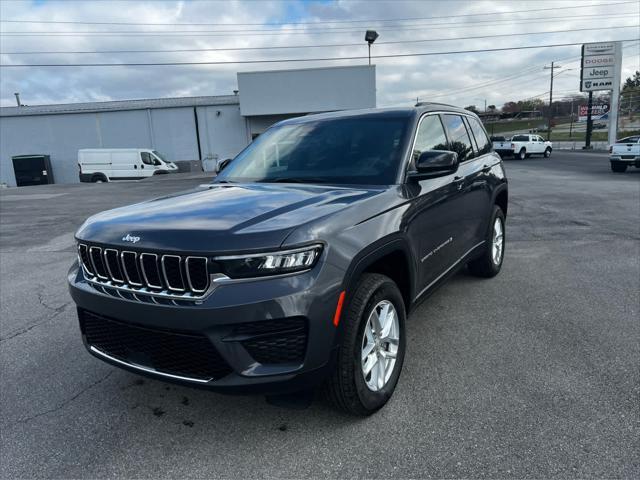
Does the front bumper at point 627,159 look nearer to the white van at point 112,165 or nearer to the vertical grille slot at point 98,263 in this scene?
the vertical grille slot at point 98,263

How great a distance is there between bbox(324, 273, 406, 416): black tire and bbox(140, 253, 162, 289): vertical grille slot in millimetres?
973

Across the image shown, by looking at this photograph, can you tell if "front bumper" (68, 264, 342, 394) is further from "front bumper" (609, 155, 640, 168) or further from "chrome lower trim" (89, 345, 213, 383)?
"front bumper" (609, 155, 640, 168)

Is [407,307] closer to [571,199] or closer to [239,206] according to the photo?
[239,206]

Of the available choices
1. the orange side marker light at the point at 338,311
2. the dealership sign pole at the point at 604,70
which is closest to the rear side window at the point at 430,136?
the orange side marker light at the point at 338,311

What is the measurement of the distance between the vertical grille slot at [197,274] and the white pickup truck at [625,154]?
22347mm

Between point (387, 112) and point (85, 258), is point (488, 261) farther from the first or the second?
point (85, 258)

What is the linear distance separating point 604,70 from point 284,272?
160 feet

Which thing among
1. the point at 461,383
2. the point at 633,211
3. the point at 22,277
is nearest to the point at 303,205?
the point at 461,383

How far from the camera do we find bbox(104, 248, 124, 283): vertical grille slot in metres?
2.59

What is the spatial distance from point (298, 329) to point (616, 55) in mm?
48832

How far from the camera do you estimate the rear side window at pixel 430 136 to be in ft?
11.9

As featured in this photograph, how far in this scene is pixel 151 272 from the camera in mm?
2449

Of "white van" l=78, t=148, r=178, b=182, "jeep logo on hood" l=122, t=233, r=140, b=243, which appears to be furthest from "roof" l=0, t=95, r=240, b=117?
"jeep logo on hood" l=122, t=233, r=140, b=243

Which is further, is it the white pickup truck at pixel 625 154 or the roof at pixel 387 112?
the white pickup truck at pixel 625 154
